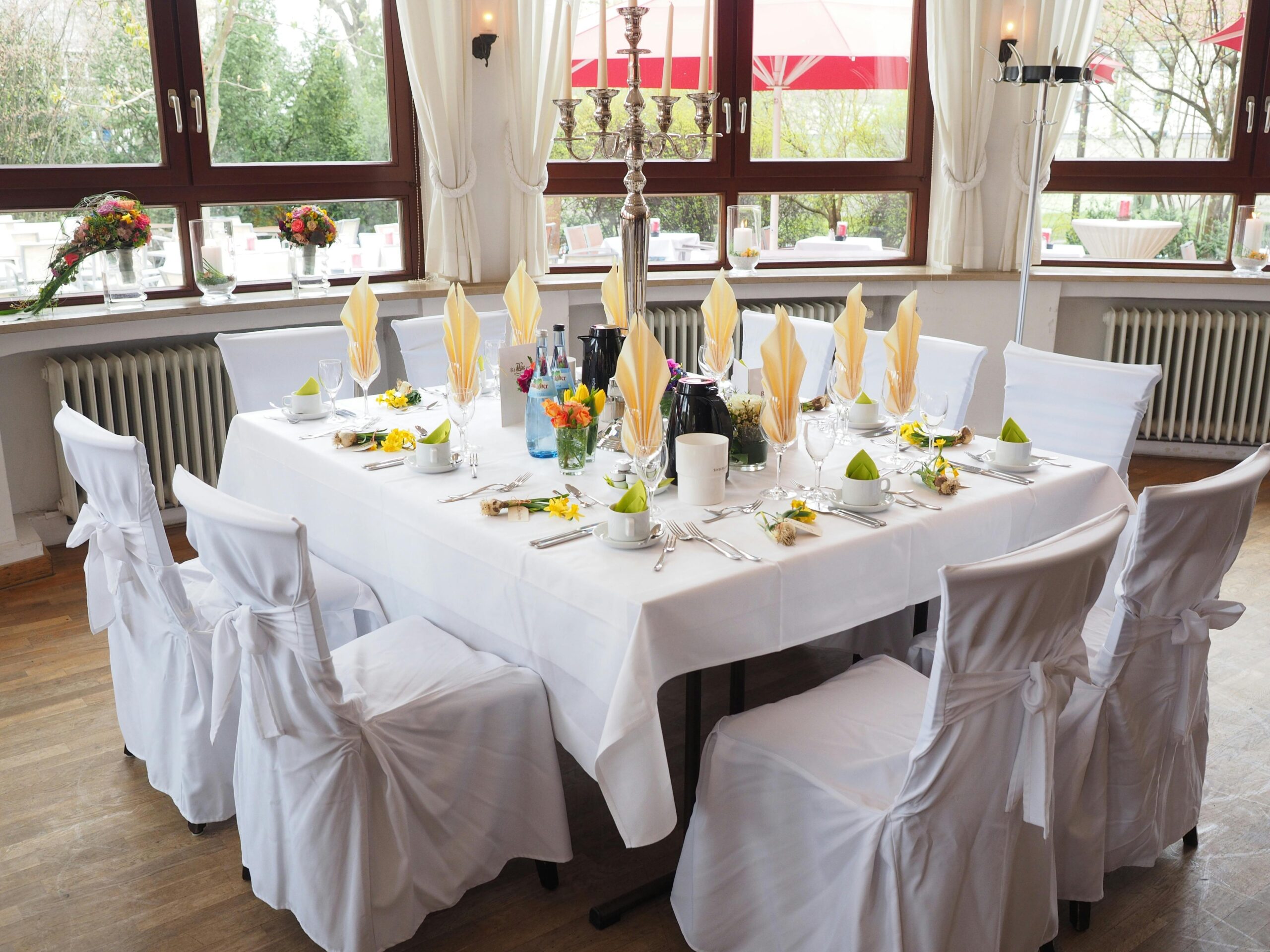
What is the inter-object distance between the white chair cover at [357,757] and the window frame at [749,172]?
129 inches

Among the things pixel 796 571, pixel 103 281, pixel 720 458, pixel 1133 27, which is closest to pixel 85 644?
pixel 103 281

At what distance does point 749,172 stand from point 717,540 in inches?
141

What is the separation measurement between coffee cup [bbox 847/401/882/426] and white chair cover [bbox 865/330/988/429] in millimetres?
286

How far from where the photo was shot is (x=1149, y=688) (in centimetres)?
197

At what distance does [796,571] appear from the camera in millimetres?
1899

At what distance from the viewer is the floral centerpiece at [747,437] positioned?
2.42 m

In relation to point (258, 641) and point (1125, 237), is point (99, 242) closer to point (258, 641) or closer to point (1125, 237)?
point (258, 641)

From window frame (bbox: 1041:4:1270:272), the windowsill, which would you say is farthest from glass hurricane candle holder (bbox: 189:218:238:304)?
window frame (bbox: 1041:4:1270:272)

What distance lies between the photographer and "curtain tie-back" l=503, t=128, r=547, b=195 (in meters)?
4.64

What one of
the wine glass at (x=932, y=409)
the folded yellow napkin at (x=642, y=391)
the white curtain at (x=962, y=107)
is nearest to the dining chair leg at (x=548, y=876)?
the folded yellow napkin at (x=642, y=391)

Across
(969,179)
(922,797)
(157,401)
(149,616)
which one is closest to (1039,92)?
(969,179)

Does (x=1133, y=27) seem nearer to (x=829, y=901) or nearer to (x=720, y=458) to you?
(x=720, y=458)

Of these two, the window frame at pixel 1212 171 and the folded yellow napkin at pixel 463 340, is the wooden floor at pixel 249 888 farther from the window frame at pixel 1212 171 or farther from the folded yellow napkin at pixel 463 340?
the window frame at pixel 1212 171

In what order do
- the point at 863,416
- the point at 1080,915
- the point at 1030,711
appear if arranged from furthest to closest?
the point at 863,416 < the point at 1080,915 < the point at 1030,711
